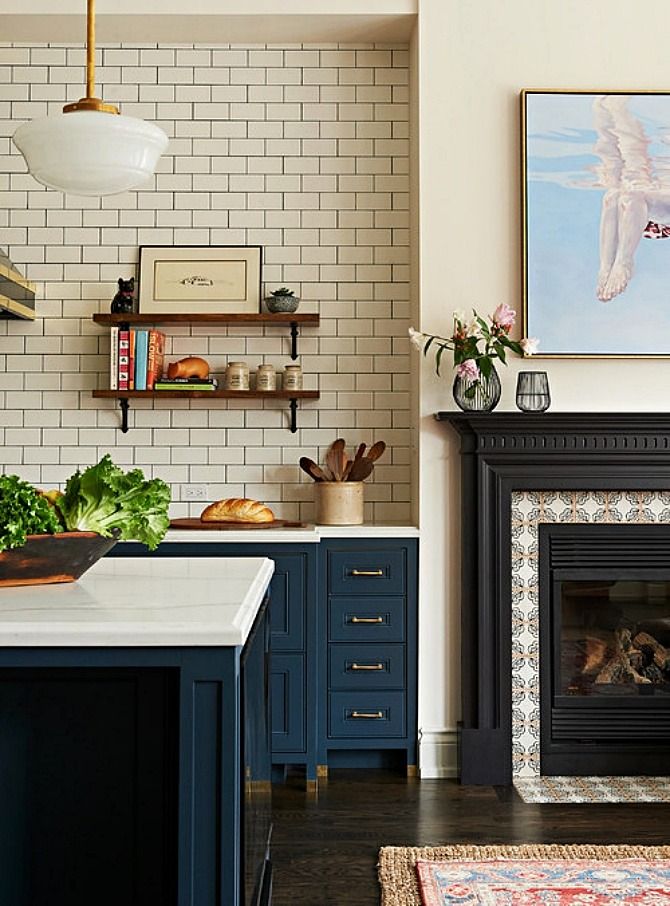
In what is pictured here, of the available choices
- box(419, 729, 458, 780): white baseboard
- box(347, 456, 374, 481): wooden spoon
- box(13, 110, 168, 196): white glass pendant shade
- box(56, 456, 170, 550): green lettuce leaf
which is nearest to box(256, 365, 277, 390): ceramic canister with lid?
box(347, 456, 374, 481): wooden spoon

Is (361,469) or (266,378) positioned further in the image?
(266,378)

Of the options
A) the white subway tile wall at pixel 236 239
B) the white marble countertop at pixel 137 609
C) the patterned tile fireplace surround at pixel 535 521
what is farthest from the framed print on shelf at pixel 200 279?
the white marble countertop at pixel 137 609

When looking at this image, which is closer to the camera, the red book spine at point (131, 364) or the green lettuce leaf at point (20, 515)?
the green lettuce leaf at point (20, 515)

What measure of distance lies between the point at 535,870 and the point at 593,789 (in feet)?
2.99

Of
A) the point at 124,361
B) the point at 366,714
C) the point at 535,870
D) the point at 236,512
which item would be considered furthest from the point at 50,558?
the point at 124,361

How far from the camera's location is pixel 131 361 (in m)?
4.53

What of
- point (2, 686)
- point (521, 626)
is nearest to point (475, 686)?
point (521, 626)

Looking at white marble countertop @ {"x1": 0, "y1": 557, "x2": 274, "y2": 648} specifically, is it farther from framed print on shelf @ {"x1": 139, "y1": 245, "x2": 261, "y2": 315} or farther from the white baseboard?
framed print on shelf @ {"x1": 139, "y1": 245, "x2": 261, "y2": 315}

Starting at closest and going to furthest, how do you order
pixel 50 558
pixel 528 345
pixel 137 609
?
pixel 137 609, pixel 50 558, pixel 528 345

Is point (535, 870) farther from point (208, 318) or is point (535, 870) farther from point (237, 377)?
point (208, 318)

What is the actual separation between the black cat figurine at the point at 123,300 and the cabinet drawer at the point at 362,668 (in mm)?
1728

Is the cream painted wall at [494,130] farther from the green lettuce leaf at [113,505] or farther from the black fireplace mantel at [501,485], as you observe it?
the green lettuce leaf at [113,505]

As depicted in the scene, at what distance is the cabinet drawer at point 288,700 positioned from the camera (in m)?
4.04

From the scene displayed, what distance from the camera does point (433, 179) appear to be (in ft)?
14.2
